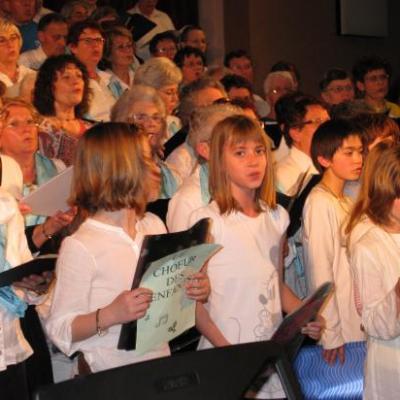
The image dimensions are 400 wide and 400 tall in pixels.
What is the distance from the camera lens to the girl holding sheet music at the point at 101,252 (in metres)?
2.40

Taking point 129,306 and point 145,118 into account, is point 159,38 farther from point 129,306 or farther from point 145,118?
point 129,306

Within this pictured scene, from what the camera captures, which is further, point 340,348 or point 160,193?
point 160,193

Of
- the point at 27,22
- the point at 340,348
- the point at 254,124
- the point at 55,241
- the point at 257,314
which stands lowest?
the point at 340,348

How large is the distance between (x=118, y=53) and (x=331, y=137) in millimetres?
2333

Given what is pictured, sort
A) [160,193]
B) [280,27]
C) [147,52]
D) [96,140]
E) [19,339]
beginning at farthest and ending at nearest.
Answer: [280,27] < [147,52] < [160,193] < [19,339] < [96,140]

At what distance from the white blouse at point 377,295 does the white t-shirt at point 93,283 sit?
0.60 m

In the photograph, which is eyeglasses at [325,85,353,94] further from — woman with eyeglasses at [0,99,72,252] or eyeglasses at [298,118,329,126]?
woman with eyeglasses at [0,99,72,252]

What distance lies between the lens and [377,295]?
2629 millimetres

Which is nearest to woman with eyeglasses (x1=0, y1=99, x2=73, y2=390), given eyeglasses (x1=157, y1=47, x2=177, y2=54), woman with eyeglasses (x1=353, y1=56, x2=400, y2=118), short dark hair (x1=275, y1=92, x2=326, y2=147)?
short dark hair (x1=275, y1=92, x2=326, y2=147)

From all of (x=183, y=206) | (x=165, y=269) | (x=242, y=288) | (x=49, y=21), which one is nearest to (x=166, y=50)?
(x=49, y=21)

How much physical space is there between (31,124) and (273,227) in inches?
46.1

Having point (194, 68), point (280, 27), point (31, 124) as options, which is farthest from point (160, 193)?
point (280, 27)

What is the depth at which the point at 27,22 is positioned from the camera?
20.0ft

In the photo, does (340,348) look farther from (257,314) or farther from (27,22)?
A: (27,22)
